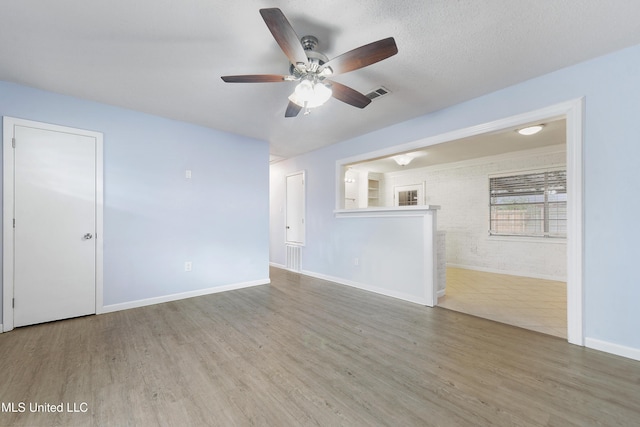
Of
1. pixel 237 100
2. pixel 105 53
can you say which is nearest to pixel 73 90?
pixel 105 53

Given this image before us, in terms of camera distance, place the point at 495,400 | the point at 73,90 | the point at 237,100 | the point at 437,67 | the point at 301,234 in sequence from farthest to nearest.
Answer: the point at 301,234, the point at 237,100, the point at 73,90, the point at 437,67, the point at 495,400

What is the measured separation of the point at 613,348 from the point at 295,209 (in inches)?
190

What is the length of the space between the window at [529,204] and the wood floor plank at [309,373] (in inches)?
139

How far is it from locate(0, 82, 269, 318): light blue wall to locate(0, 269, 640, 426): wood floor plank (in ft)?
2.50

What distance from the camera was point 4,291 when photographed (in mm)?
2592

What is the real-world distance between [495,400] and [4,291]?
14.4ft

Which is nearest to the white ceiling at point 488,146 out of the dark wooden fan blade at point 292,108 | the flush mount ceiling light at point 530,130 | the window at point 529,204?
the flush mount ceiling light at point 530,130

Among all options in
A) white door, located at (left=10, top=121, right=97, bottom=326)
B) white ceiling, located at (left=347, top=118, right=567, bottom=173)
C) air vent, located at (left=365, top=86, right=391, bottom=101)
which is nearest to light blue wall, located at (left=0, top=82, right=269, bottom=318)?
white door, located at (left=10, top=121, right=97, bottom=326)

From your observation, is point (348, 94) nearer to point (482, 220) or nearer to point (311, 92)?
point (311, 92)

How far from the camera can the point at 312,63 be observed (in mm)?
1877

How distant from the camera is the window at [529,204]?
494 centimetres

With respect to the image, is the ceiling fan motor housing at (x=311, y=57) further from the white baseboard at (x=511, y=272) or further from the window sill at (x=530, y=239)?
the white baseboard at (x=511, y=272)

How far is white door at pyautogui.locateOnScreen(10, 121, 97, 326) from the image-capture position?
2.68m

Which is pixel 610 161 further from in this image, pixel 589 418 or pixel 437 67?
pixel 589 418
